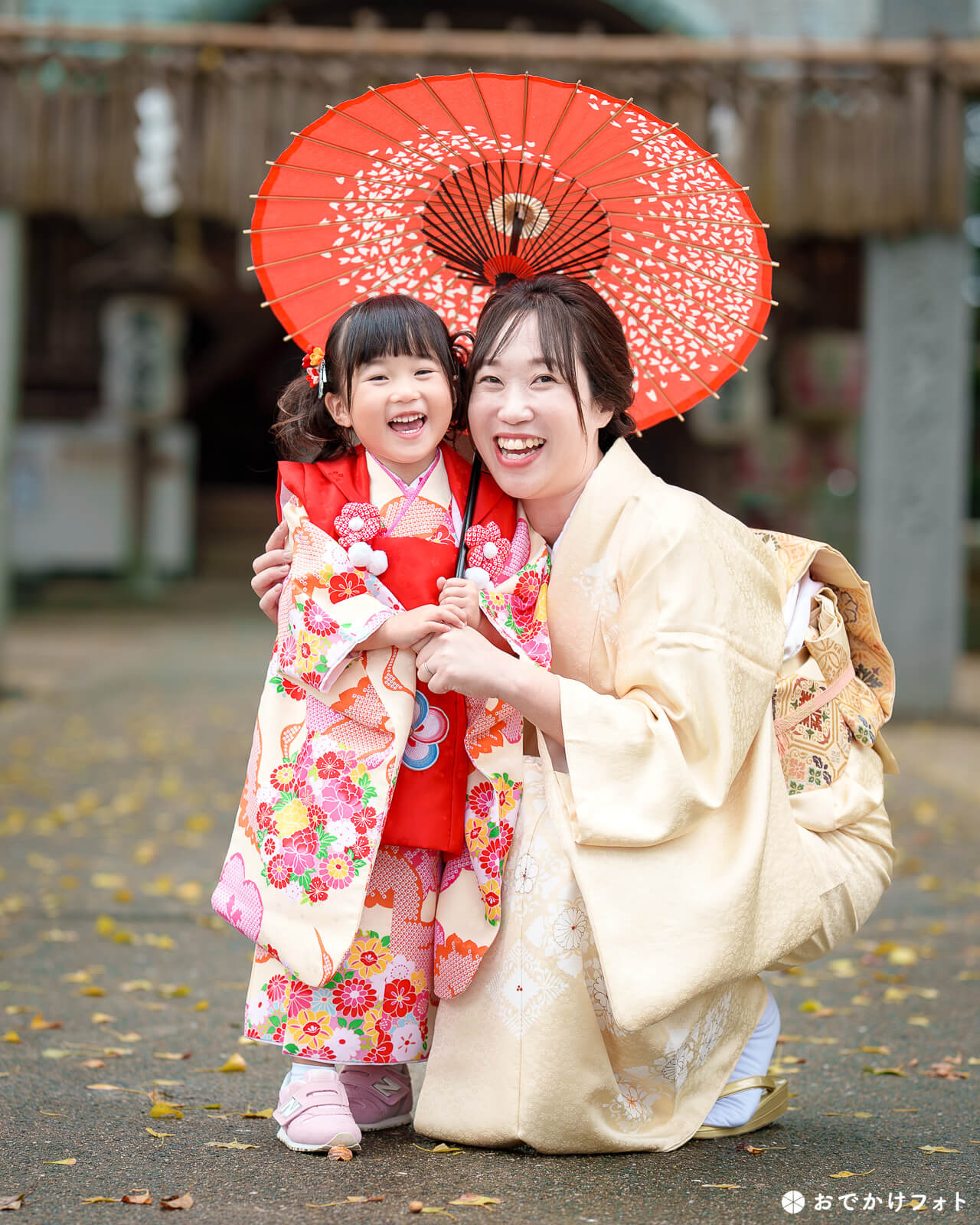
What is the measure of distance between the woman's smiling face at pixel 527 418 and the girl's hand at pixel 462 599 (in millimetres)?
226

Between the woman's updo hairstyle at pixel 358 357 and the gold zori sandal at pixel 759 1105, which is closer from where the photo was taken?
the woman's updo hairstyle at pixel 358 357

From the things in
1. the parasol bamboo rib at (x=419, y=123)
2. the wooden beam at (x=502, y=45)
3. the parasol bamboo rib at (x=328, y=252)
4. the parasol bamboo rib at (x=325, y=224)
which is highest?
the wooden beam at (x=502, y=45)

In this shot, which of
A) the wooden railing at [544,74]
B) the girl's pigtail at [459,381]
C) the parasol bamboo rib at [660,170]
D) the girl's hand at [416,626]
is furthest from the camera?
the wooden railing at [544,74]

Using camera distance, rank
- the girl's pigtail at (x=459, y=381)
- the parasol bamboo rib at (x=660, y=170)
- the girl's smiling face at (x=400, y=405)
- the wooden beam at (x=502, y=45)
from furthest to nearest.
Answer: the wooden beam at (x=502, y=45) → the parasol bamboo rib at (x=660, y=170) → the girl's pigtail at (x=459, y=381) → the girl's smiling face at (x=400, y=405)

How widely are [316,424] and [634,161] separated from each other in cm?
79

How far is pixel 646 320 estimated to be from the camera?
2801mm

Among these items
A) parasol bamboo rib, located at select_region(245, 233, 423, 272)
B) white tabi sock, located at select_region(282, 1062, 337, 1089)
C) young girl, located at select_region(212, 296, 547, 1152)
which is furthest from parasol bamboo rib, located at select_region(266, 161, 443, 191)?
white tabi sock, located at select_region(282, 1062, 337, 1089)

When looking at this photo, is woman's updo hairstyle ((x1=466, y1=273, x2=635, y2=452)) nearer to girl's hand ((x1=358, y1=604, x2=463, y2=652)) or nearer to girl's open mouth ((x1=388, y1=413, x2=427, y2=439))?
girl's open mouth ((x1=388, y1=413, x2=427, y2=439))

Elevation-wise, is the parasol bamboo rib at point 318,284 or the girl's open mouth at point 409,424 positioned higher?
the parasol bamboo rib at point 318,284

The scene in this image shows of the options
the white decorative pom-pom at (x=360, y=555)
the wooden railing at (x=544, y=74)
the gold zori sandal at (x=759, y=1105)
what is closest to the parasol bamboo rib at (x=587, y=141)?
the white decorative pom-pom at (x=360, y=555)

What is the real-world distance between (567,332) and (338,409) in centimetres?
44

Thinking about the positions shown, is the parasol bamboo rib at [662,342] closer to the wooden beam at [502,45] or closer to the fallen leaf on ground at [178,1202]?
the fallen leaf on ground at [178,1202]

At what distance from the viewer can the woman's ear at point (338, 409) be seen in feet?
8.30

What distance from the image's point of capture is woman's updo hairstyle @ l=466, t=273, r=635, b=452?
2480mm
